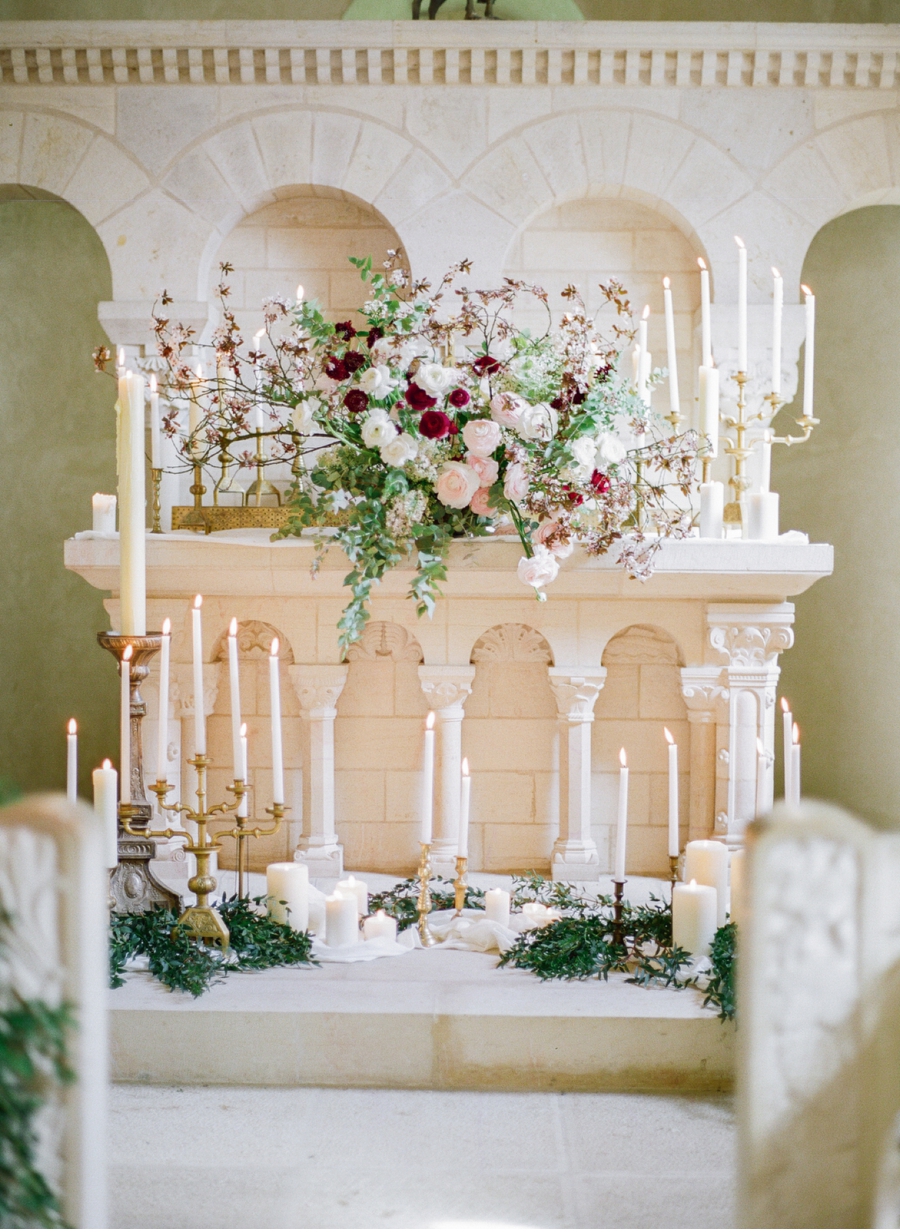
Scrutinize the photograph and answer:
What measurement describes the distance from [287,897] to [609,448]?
1.49 m

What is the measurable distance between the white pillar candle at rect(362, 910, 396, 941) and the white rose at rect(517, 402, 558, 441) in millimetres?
1352

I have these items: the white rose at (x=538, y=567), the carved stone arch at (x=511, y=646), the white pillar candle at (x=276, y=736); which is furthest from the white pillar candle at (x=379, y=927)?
the carved stone arch at (x=511, y=646)

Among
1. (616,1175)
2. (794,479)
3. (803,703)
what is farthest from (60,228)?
(616,1175)

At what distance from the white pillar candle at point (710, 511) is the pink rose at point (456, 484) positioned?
0.88 metres

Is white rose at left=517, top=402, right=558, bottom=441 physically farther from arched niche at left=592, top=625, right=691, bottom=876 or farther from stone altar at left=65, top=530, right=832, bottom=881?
arched niche at left=592, top=625, right=691, bottom=876

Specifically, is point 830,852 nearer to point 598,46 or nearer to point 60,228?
point 598,46

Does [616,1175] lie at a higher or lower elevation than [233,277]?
lower

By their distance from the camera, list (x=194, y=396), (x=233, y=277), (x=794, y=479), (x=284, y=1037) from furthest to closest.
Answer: (x=794, y=479), (x=233, y=277), (x=194, y=396), (x=284, y=1037)

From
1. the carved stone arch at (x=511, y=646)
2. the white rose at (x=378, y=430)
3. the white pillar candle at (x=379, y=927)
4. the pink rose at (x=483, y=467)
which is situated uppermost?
the white rose at (x=378, y=430)

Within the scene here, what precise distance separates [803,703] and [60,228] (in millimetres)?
4387

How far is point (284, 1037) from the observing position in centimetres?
249

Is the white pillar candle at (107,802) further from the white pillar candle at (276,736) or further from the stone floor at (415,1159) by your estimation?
the stone floor at (415,1159)

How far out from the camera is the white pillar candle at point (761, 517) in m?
3.64

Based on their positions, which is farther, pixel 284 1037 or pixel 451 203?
pixel 451 203
